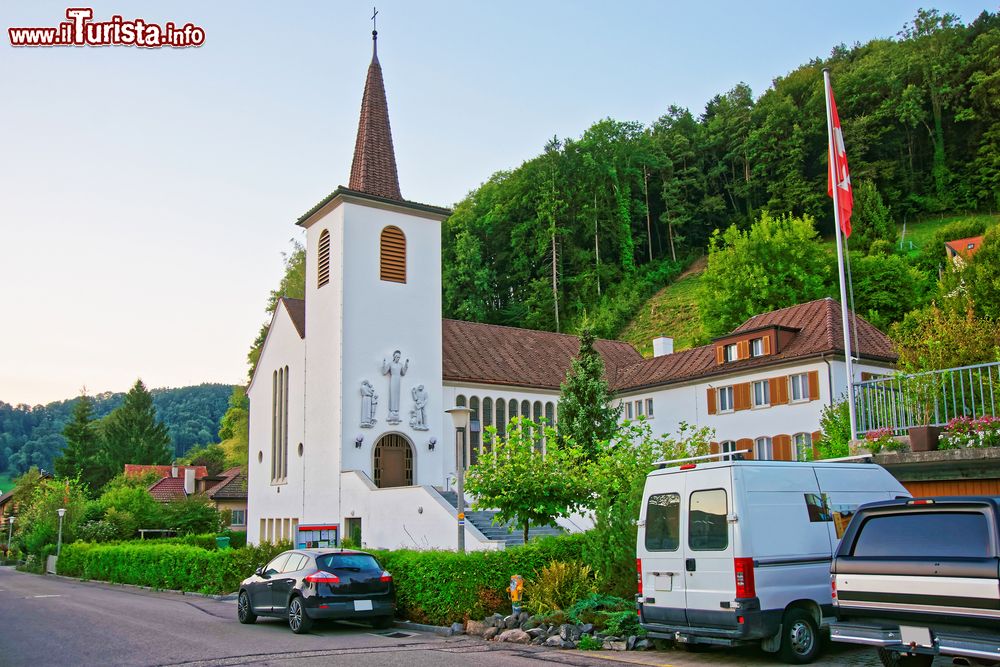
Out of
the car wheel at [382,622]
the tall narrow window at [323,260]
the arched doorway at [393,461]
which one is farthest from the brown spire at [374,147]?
the car wheel at [382,622]

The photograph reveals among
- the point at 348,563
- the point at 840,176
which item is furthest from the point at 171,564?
the point at 840,176

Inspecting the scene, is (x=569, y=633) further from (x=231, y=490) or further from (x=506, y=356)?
(x=231, y=490)

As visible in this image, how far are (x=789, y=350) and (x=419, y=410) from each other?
48.6 ft

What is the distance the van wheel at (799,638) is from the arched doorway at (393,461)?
20.7 metres

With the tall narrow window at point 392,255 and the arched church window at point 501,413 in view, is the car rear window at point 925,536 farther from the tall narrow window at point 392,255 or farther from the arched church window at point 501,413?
the arched church window at point 501,413

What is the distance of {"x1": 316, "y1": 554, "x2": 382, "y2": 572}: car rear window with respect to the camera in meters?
15.0

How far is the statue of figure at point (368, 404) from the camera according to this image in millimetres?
29141

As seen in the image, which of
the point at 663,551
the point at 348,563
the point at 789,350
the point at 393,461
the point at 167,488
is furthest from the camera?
the point at 167,488

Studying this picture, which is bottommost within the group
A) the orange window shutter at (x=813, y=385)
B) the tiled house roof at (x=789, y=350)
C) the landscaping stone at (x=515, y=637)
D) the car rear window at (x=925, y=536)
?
the landscaping stone at (x=515, y=637)

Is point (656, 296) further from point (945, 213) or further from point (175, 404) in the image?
point (175, 404)

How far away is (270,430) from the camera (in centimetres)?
3447

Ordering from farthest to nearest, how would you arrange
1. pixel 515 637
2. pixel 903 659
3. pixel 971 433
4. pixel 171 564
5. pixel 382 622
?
1. pixel 171 564
2. pixel 382 622
3. pixel 515 637
4. pixel 971 433
5. pixel 903 659

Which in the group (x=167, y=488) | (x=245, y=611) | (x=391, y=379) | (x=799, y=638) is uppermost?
(x=391, y=379)

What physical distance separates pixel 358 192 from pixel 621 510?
64.0 feet
